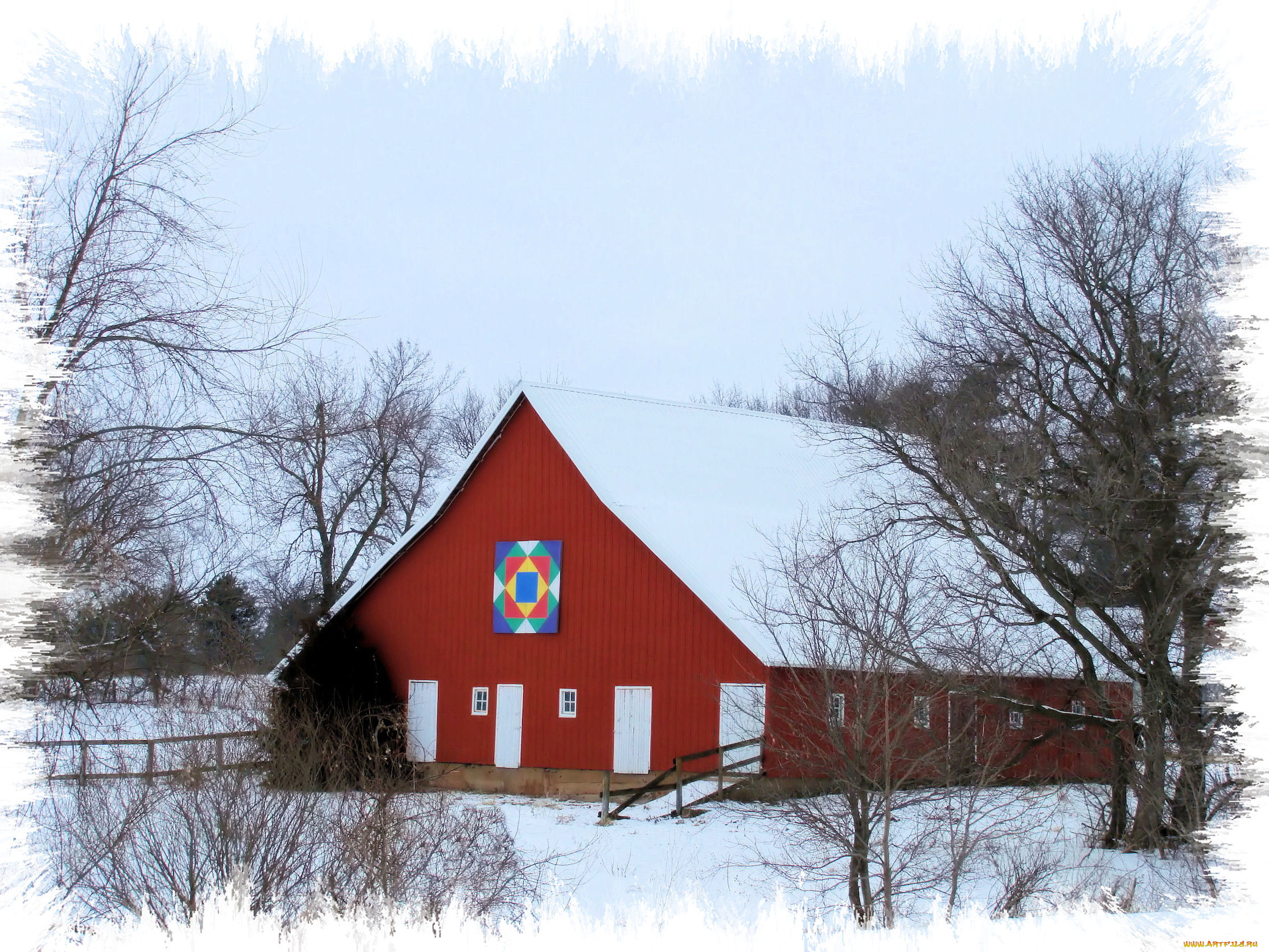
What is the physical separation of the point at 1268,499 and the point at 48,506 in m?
8.46

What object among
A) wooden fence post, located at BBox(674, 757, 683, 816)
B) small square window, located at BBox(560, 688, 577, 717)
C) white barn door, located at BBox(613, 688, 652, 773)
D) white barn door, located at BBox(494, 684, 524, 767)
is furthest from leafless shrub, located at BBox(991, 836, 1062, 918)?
white barn door, located at BBox(494, 684, 524, 767)

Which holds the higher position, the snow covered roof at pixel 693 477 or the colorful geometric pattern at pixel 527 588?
the snow covered roof at pixel 693 477

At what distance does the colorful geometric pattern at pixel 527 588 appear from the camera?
25812 millimetres

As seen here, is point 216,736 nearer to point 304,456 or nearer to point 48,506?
point 304,456

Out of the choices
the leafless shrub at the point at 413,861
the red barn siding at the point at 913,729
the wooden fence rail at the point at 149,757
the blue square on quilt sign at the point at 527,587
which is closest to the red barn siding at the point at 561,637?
the red barn siding at the point at 913,729

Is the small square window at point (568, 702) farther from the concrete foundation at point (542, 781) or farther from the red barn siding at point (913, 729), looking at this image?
the red barn siding at point (913, 729)

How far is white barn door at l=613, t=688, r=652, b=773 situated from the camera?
24.0m

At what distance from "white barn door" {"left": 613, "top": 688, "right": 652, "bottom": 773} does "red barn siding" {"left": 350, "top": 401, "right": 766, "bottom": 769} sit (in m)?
0.15

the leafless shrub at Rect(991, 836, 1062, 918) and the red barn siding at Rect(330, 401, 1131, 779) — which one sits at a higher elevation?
the red barn siding at Rect(330, 401, 1131, 779)

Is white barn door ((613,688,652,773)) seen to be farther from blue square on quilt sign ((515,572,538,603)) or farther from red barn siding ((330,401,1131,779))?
blue square on quilt sign ((515,572,538,603))

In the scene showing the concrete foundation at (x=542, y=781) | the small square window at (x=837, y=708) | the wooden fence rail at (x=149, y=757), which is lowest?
the concrete foundation at (x=542, y=781)

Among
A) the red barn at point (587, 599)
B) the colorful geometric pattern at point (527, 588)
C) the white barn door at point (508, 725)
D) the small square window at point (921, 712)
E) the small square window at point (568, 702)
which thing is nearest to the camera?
the small square window at point (921, 712)

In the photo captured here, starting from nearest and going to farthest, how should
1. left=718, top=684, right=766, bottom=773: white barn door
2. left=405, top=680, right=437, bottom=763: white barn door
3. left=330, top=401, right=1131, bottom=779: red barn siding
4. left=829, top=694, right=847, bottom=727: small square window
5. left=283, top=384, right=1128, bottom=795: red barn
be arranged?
left=829, top=694, right=847, bottom=727: small square window → left=718, top=684, right=766, bottom=773: white barn door → left=330, top=401, right=1131, bottom=779: red barn siding → left=283, top=384, right=1128, bottom=795: red barn → left=405, top=680, right=437, bottom=763: white barn door

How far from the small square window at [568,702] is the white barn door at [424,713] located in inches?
134
